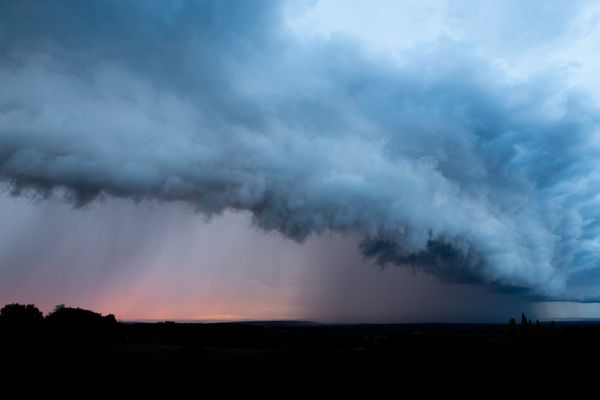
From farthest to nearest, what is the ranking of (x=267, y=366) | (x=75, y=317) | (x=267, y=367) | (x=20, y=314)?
(x=75, y=317)
(x=20, y=314)
(x=267, y=366)
(x=267, y=367)

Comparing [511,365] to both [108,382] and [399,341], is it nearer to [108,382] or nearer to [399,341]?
[399,341]

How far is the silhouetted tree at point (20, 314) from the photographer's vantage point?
133 meters

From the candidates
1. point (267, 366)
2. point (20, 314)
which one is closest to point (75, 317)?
point (20, 314)

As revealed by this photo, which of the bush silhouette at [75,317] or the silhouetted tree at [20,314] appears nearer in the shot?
the silhouetted tree at [20,314]

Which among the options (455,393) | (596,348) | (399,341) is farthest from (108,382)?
(596,348)

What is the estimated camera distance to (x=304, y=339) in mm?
191750

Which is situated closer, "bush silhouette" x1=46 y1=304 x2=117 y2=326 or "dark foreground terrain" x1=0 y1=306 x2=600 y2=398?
"dark foreground terrain" x1=0 y1=306 x2=600 y2=398

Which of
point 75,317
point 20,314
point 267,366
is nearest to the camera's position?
point 267,366

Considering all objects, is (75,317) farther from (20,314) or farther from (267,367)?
(267,367)

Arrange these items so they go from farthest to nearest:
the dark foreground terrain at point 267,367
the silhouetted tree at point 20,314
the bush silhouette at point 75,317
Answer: the bush silhouette at point 75,317
the silhouetted tree at point 20,314
the dark foreground terrain at point 267,367

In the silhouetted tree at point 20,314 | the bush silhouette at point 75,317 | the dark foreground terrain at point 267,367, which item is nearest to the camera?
the dark foreground terrain at point 267,367

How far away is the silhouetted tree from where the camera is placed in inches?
5251

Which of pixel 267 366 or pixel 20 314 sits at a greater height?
pixel 20 314

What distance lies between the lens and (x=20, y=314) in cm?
13800
